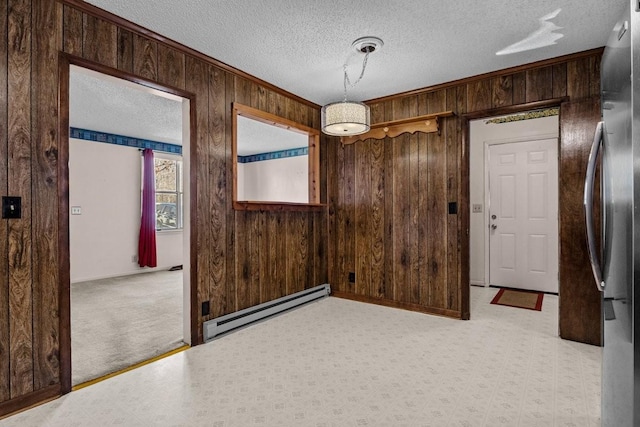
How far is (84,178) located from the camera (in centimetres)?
530

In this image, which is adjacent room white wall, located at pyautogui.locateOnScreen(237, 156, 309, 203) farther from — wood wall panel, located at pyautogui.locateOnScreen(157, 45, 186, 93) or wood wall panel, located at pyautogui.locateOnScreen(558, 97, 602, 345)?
wood wall panel, located at pyautogui.locateOnScreen(558, 97, 602, 345)

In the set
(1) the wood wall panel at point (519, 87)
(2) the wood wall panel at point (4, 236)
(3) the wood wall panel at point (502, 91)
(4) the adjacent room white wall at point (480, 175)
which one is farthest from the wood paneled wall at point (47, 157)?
(4) the adjacent room white wall at point (480, 175)

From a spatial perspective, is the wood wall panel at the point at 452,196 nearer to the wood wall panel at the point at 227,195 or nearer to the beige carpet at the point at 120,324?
the wood wall panel at the point at 227,195

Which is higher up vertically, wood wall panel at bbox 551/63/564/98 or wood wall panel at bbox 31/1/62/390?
wood wall panel at bbox 551/63/564/98

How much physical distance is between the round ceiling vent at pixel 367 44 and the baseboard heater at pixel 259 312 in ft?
8.05

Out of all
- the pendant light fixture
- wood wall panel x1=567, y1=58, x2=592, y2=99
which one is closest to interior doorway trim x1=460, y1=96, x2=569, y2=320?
wood wall panel x1=567, y1=58, x2=592, y2=99

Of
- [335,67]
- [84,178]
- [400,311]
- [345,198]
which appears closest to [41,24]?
[335,67]

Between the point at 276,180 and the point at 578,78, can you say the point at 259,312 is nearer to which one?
the point at 578,78

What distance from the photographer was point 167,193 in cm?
660

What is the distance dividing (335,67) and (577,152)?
215 centimetres

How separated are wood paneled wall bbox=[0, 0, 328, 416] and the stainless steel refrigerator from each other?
2.56m

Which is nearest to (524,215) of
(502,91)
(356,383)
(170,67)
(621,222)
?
(502,91)

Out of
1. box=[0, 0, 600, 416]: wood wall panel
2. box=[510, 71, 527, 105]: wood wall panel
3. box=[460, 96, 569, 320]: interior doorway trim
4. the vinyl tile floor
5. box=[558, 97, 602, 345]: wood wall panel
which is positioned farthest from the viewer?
box=[460, 96, 569, 320]: interior doorway trim

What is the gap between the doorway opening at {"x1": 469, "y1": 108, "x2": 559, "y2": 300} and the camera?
14.2 feet
